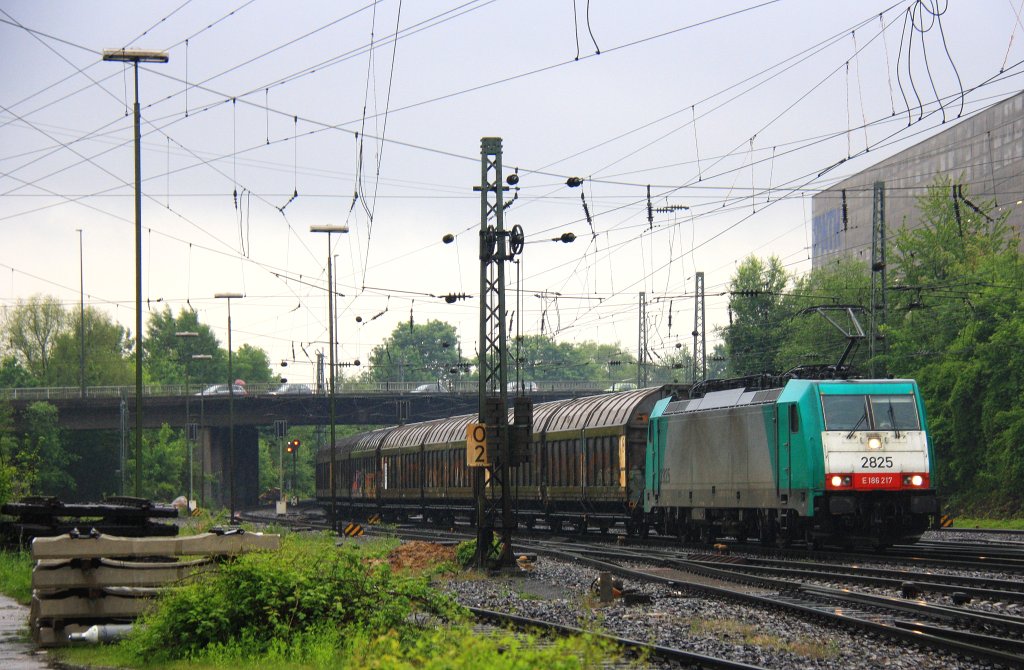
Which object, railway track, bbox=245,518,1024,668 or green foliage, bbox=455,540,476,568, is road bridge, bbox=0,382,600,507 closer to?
green foliage, bbox=455,540,476,568

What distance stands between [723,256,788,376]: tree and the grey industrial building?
20.7 ft

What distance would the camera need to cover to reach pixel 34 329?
120438 millimetres

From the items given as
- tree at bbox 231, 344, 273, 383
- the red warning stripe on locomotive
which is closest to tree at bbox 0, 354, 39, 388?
tree at bbox 231, 344, 273, 383

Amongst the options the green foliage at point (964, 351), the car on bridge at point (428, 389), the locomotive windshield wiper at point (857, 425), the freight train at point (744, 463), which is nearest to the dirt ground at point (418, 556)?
the freight train at point (744, 463)

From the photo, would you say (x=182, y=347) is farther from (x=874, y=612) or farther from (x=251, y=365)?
(x=874, y=612)

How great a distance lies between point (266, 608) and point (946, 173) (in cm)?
10340

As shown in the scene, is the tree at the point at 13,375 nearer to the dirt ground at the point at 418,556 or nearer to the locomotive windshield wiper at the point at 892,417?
the dirt ground at the point at 418,556

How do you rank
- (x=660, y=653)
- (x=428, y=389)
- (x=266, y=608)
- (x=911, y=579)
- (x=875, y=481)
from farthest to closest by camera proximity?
(x=428, y=389) < (x=875, y=481) < (x=911, y=579) < (x=266, y=608) < (x=660, y=653)

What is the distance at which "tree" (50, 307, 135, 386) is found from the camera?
114m

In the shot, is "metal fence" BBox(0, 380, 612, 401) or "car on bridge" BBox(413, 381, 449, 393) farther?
"car on bridge" BBox(413, 381, 449, 393)

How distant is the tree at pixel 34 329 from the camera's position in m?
120

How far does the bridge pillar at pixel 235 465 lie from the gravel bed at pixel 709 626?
7460cm

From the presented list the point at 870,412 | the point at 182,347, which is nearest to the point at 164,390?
the point at 182,347

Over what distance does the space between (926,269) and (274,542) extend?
50.4 m
